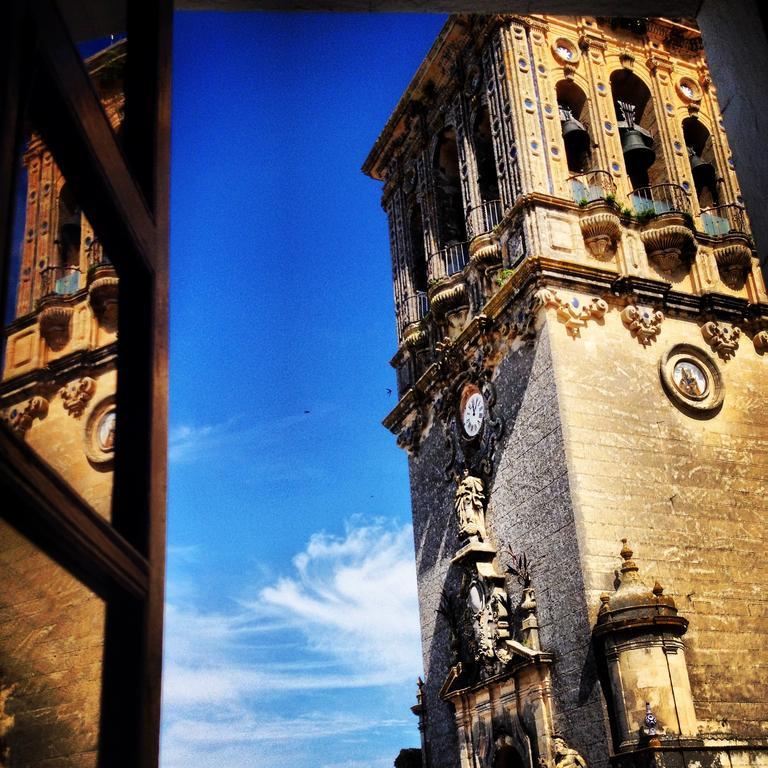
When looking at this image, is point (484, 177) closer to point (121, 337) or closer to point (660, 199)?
point (660, 199)

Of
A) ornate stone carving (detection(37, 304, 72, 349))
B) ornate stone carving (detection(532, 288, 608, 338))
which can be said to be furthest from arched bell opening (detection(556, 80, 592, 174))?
ornate stone carving (detection(37, 304, 72, 349))

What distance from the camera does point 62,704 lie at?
1.96 metres

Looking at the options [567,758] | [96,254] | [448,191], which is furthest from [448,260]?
[96,254]

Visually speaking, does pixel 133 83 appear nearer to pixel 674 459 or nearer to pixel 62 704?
pixel 62 704

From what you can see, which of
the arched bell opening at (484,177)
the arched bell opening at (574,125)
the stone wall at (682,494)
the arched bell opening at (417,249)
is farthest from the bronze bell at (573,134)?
the stone wall at (682,494)

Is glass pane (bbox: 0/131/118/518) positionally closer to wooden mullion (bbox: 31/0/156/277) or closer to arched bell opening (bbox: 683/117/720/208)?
wooden mullion (bbox: 31/0/156/277)

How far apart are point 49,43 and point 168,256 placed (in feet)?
2.54

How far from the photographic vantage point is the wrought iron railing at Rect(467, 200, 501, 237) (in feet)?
64.4

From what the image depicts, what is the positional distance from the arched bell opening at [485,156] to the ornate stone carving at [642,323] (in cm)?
488

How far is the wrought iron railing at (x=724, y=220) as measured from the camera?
64.7ft

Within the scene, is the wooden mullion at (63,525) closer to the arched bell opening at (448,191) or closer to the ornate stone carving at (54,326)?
the ornate stone carving at (54,326)

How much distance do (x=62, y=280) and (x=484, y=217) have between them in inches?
698

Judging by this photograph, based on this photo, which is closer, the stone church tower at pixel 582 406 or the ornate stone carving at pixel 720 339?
the stone church tower at pixel 582 406

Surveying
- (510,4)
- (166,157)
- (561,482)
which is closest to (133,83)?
(166,157)
